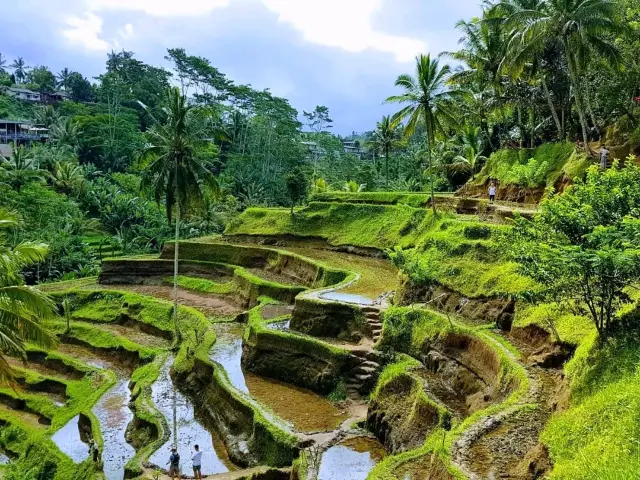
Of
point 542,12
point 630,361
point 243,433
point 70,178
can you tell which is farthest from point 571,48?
point 70,178

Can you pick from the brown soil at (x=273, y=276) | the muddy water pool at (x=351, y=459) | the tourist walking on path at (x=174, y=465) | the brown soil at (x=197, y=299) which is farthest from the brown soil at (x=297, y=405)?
the brown soil at (x=273, y=276)

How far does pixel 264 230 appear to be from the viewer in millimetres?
40625

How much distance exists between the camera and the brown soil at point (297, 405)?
15.5m

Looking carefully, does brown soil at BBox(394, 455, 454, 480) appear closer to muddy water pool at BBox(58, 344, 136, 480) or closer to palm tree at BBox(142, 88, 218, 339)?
muddy water pool at BBox(58, 344, 136, 480)

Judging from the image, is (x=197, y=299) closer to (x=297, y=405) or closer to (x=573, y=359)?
(x=297, y=405)

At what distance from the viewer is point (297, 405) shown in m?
17.0

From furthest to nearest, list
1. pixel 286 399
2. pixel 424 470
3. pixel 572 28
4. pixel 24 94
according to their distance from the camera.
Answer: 1. pixel 24 94
2. pixel 572 28
3. pixel 286 399
4. pixel 424 470

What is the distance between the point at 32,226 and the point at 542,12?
36.2 metres

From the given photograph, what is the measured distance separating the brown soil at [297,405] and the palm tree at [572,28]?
643 inches

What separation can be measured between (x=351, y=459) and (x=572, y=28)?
20407 millimetres

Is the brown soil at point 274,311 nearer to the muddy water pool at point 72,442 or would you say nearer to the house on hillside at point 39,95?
the muddy water pool at point 72,442

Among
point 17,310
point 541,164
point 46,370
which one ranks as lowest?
point 46,370

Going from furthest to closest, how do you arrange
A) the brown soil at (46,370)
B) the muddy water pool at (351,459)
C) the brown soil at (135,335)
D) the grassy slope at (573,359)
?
1. the brown soil at (135,335)
2. the brown soil at (46,370)
3. the muddy water pool at (351,459)
4. the grassy slope at (573,359)

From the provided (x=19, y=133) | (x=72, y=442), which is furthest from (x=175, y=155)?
(x=19, y=133)
